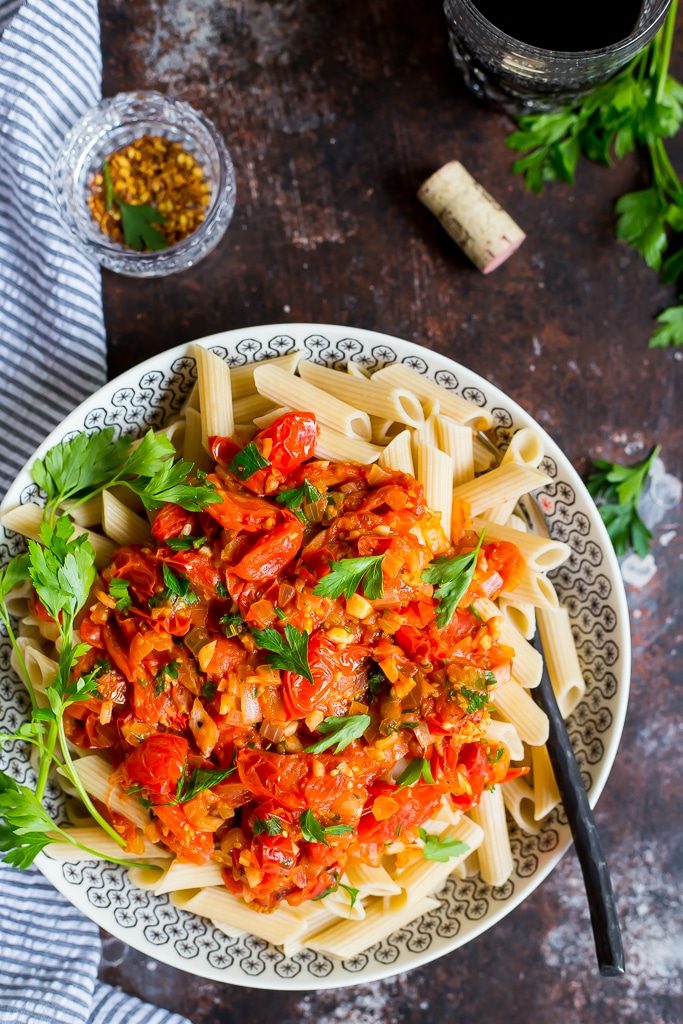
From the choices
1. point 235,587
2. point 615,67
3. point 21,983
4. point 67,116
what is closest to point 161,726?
point 235,587

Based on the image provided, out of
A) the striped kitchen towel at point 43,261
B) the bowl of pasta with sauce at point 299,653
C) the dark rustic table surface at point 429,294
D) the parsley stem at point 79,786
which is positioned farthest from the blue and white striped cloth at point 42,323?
the parsley stem at point 79,786

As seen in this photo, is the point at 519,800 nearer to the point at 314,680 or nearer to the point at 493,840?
the point at 493,840

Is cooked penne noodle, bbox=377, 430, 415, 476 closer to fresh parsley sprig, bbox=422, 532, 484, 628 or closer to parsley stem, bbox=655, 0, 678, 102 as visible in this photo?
fresh parsley sprig, bbox=422, 532, 484, 628

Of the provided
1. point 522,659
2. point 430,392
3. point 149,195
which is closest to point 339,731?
point 522,659


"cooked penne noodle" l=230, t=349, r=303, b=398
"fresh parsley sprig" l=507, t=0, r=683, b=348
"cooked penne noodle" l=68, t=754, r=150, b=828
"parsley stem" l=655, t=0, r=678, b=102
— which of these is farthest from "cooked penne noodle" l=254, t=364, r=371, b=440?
"parsley stem" l=655, t=0, r=678, b=102

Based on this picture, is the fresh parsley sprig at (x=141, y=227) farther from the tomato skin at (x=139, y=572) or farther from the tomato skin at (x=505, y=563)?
the tomato skin at (x=505, y=563)
